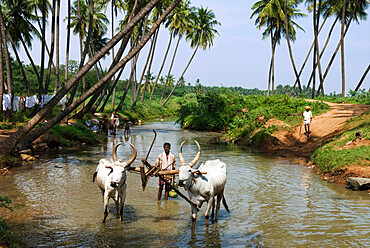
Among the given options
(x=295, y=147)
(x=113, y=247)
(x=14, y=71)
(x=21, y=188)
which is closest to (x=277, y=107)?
(x=295, y=147)

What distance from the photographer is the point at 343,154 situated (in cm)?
1301

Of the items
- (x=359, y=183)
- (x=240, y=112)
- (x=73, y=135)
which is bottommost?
(x=359, y=183)

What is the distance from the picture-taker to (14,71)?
1859 inches

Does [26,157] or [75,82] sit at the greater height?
[75,82]

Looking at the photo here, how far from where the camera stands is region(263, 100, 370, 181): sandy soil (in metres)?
17.7

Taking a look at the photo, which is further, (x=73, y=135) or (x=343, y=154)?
(x=73, y=135)

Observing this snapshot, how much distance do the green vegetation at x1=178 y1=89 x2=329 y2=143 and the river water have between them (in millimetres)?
9175

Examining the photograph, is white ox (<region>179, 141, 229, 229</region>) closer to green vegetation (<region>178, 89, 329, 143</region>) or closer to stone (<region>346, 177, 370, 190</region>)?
stone (<region>346, 177, 370, 190</region>)

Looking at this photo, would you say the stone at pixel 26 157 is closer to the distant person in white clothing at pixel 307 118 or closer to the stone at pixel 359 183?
the stone at pixel 359 183

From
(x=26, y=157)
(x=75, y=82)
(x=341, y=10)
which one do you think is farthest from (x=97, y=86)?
(x=341, y=10)

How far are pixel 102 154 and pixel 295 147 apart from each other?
31.4 ft

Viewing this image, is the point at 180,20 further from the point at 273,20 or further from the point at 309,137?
the point at 309,137

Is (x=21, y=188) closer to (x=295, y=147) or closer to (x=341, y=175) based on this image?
(x=341, y=175)

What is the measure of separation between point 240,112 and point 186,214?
20.2 m
